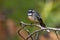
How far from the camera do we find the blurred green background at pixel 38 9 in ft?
14.6

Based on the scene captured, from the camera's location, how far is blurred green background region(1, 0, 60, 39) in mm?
4436

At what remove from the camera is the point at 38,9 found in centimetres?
495

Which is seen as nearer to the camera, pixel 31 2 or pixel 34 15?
pixel 34 15

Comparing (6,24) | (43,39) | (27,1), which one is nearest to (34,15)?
(43,39)

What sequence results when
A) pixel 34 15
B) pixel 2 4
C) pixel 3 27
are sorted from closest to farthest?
pixel 34 15
pixel 3 27
pixel 2 4

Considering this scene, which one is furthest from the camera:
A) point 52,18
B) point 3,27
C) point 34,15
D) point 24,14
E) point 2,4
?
point 2,4

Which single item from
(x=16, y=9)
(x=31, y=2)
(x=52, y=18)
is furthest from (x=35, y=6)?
(x=52, y=18)

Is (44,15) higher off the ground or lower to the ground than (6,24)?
higher

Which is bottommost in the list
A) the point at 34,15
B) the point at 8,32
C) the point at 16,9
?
the point at 8,32

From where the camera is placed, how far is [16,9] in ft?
17.7

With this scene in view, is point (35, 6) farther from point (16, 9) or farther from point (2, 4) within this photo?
point (2, 4)

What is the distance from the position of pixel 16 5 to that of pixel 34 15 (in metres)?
2.44

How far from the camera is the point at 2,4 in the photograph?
568 cm

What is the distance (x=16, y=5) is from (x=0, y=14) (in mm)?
369
